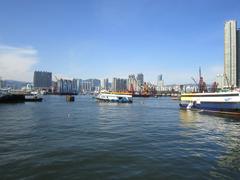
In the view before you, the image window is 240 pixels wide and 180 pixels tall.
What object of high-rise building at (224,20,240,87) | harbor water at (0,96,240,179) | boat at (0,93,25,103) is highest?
high-rise building at (224,20,240,87)

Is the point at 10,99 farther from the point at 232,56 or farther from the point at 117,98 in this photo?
the point at 232,56

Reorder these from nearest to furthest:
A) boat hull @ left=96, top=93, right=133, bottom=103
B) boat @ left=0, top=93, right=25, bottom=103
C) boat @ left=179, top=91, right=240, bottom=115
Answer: boat @ left=179, top=91, right=240, bottom=115 < boat @ left=0, top=93, right=25, bottom=103 < boat hull @ left=96, top=93, right=133, bottom=103

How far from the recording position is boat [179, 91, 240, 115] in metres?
66.0

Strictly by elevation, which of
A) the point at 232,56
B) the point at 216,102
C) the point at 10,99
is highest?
the point at 232,56

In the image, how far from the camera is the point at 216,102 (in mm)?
74062

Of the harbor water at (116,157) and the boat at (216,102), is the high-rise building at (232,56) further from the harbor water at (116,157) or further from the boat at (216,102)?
the harbor water at (116,157)

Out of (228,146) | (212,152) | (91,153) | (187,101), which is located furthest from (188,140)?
(187,101)

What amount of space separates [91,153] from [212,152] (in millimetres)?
10604

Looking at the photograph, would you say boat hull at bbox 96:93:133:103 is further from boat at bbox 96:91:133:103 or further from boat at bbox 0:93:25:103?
boat at bbox 0:93:25:103

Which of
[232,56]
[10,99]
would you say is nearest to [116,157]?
[10,99]

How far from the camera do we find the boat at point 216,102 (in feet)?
217

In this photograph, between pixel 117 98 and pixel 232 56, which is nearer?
pixel 117 98

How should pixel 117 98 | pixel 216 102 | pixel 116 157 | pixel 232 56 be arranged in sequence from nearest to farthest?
pixel 116 157 → pixel 216 102 → pixel 117 98 → pixel 232 56

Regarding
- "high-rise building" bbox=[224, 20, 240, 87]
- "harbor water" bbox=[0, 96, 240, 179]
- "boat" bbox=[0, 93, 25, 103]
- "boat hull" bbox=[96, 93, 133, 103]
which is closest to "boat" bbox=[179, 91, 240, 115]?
"harbor water" bbox=[0, 96, 240, 179]
